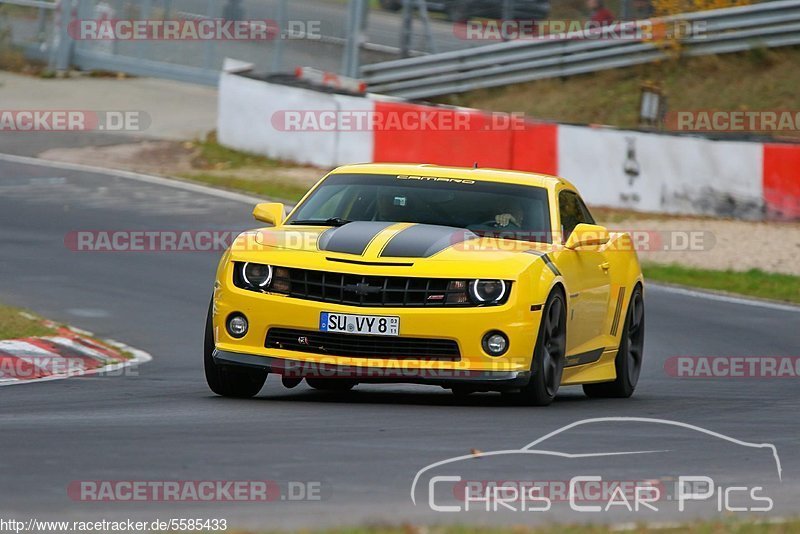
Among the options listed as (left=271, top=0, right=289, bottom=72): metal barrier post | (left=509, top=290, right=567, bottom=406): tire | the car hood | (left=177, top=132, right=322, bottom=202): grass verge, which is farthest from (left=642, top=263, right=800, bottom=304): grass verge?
(left=271, top=0, right=289, bottom=72): metal barrier post

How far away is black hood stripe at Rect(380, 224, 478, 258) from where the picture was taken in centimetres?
882

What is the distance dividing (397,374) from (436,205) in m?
1.48

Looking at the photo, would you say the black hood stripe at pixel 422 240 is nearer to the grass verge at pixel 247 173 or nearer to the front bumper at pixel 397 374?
the front bumper at pixel 397 374

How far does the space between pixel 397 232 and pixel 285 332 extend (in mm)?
870

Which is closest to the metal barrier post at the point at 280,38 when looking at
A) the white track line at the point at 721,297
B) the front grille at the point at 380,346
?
the white track line at the point at 721,297

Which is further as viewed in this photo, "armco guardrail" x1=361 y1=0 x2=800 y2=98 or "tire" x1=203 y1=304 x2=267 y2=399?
"armco guardrail" x1=361 y1=0 x2=800 y2=98

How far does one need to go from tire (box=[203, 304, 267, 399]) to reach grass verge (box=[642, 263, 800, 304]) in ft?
29.8

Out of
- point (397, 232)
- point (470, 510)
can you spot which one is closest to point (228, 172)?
point (397, 232)

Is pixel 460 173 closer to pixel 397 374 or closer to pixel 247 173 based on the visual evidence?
pixel 397 374

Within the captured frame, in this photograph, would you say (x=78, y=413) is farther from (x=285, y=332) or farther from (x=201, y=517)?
(x=201, y=517)

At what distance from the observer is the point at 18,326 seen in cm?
1170

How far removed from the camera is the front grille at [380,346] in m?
8.65

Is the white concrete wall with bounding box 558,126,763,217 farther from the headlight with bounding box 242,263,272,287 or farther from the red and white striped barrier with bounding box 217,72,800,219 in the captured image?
the headlight with bounding box 242,263,272,287

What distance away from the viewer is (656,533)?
5312 millimetres
